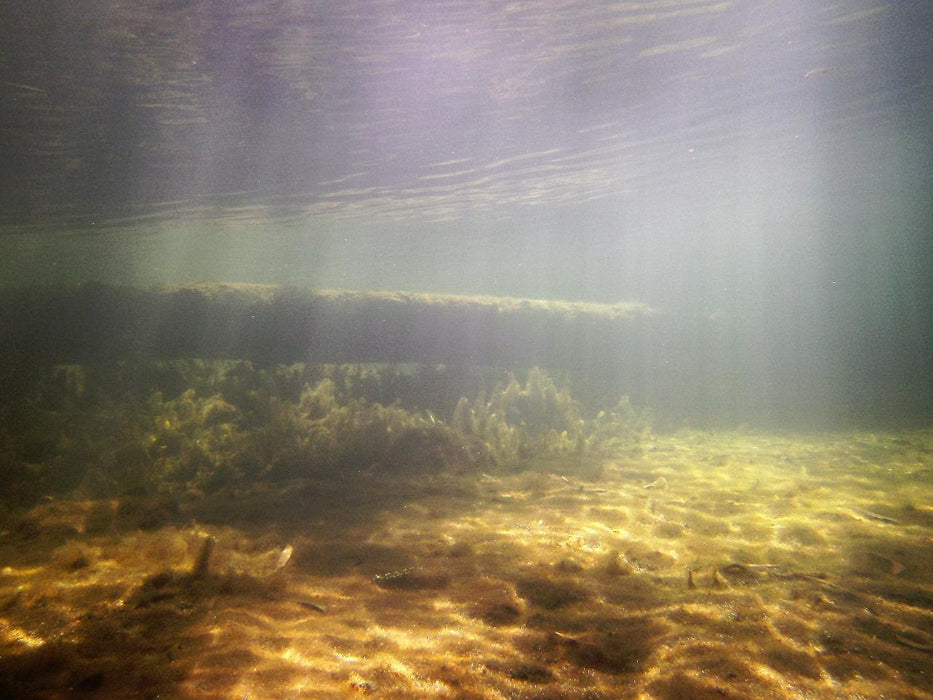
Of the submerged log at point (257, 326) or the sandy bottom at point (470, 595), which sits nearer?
the sandy bottom at point (470, 595)

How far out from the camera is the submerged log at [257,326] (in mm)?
Result: 11344

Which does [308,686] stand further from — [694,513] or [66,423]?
[66,423]

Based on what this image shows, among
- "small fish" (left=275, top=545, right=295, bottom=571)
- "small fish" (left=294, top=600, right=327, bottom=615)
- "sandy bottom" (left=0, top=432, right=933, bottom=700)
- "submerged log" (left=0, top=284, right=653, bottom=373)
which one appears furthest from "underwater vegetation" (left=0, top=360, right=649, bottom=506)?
"small fish" (left=294, top=600, right=327, bottom=615)

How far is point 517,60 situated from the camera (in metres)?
10.8

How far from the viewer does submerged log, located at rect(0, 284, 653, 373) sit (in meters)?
11.3

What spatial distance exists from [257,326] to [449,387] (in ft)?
18.8

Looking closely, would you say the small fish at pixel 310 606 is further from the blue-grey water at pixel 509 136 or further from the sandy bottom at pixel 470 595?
the blue-grey water at pixel 509 136

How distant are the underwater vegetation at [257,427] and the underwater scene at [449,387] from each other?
0.32 feet

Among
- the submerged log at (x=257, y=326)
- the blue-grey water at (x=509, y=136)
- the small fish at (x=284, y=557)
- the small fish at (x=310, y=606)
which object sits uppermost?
the blue-grey water at (x=509, y=136)

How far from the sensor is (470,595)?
12.3 feet

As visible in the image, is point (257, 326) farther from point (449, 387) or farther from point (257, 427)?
point (449, 387)

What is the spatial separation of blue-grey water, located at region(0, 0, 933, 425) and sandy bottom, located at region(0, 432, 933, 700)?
29.4 ft

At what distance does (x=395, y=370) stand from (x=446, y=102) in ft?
26.2

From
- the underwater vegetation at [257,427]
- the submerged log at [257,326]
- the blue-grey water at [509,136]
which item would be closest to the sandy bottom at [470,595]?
the underwater vegetation at [257,427]
